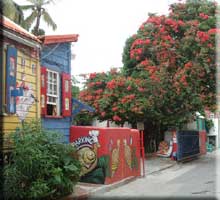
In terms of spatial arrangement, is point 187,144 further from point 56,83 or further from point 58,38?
point 58,38

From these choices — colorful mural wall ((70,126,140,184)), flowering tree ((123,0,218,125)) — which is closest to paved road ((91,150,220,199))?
colorful mural wall ((70,126,140,184))

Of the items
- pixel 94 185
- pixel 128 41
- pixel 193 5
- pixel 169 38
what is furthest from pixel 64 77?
Result: pixel 128 41

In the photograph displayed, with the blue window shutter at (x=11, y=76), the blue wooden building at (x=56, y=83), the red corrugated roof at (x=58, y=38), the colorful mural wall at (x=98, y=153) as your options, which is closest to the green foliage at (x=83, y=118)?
the colorful mural wall at (x=98, y=153)

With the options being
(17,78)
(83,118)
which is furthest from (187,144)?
(17,78)

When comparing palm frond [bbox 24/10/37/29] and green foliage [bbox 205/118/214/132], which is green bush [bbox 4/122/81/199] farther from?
green foliage [bbox 205/118/214/132]

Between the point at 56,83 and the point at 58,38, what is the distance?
1377mm

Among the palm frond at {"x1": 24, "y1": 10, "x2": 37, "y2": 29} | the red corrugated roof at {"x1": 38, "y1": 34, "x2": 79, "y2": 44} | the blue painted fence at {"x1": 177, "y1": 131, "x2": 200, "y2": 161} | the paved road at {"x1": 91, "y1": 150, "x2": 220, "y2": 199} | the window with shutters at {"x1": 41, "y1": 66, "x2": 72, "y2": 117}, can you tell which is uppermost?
the palm frond at {"x1": 24, "y1": 10, "x2": 37, "y2": 29}

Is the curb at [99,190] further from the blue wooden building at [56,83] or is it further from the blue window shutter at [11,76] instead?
the blue window shutter at [11,76]

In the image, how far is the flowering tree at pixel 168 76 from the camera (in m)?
21.1

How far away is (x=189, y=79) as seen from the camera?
2136 cm

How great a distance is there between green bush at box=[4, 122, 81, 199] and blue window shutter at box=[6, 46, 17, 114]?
0.63m

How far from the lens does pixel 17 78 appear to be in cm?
1102

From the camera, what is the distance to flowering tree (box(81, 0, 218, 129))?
2111 cm

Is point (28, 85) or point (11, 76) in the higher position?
point (11, 76)
